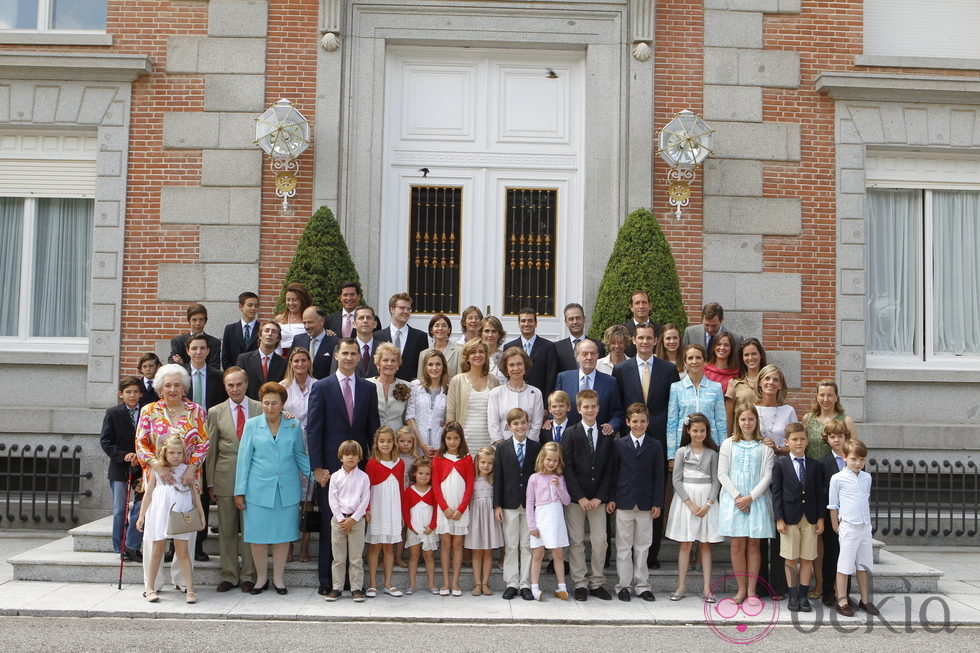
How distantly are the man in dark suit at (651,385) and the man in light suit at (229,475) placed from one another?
137 inches

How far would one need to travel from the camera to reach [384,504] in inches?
334

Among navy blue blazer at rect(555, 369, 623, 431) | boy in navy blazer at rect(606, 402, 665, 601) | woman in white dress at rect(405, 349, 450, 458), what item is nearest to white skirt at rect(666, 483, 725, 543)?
boy in navy blazer at rect(606, 402, 665, 601)

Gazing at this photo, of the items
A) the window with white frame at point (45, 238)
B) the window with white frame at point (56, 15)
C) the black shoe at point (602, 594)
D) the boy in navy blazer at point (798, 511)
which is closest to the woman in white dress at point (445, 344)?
the black shoe at point (602, 594)

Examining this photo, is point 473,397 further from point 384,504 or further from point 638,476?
point 638,476

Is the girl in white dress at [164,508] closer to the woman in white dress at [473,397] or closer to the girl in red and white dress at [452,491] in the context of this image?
the girl in red and white dress at [452,491]

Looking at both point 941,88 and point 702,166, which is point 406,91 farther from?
point 941,88

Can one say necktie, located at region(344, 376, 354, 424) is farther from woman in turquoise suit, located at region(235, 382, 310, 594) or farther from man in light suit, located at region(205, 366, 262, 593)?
man in light suit, located at region(205, 366, 262, 593)

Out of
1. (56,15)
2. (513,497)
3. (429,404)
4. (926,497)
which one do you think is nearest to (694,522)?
(513,497)

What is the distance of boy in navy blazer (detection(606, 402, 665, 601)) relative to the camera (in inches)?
339

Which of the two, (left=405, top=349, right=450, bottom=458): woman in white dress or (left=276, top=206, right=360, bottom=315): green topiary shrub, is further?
(left=276, top=206, right=360, bottom=315): green topiary shrub

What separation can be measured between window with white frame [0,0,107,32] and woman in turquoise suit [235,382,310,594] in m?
7.14

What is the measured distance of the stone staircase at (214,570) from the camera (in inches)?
351

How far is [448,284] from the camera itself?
13.0m

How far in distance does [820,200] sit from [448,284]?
16.2 ft
